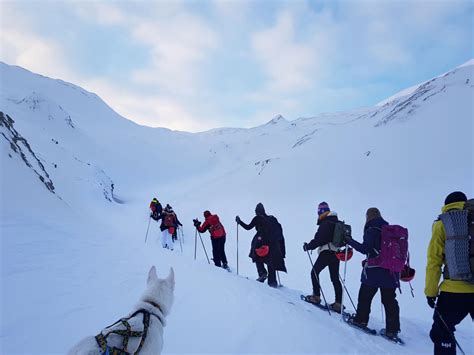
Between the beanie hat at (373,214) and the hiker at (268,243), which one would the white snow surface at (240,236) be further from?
the beanie hat at (373,214)

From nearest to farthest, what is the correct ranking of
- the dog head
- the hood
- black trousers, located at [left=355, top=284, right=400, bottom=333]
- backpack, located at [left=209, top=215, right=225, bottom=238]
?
1. the dog head
2. the hood
3. black trousers, located at [left=355, top=284, right=400, bottom=333]
4. backpack, located at [left=209, top=215, right=225, bottom=238]

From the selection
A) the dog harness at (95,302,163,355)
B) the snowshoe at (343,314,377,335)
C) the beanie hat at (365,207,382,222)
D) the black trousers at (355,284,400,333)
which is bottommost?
the snowshoe at (343,314,377,335)

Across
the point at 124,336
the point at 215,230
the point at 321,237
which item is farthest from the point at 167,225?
the point at 124,336

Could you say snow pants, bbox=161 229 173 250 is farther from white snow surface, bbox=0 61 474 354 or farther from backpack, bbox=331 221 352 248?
backpack, bbox=331 221 352 248

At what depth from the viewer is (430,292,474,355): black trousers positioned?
3324 millimetres

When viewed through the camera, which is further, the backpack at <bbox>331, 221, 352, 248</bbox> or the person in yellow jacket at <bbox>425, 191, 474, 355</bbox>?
the backpack at <bbox>331, 221, 352, 248</bbox>

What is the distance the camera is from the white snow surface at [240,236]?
12.8 ft

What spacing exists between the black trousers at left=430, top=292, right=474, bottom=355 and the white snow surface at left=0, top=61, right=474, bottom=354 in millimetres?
1299

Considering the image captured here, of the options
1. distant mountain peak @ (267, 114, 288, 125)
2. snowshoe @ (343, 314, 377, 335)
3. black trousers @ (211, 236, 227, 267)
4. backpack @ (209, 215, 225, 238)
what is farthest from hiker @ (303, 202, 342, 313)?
distant mountain peak @ (267, 114, 288, 125)

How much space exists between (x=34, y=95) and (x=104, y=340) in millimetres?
56248

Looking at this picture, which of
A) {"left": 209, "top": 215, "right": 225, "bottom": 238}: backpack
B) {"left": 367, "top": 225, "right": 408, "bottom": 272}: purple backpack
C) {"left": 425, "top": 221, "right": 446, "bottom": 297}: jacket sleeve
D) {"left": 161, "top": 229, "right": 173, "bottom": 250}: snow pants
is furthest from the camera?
{"left": 161, "top": 229, "right": 173, "bottom": 250}: snow pants

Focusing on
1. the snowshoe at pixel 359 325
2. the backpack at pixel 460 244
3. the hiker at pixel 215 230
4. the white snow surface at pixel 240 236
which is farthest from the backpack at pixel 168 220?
the backpack at pixel 460 244

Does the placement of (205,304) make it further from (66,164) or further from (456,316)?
(66,164)

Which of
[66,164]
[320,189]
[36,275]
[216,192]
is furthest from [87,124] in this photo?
[36,275]
